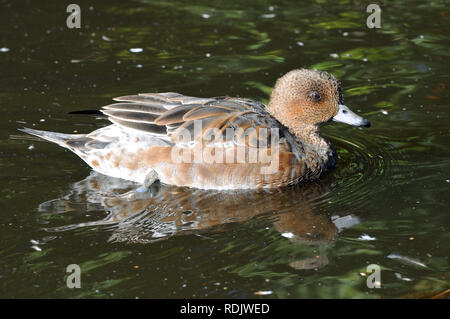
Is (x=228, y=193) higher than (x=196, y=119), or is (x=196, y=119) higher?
(x=196, y=119)

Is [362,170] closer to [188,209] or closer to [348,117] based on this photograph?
[348,117]

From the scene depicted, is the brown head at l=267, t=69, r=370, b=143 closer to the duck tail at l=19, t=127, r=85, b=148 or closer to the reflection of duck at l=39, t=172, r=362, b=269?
the reflection of duck at l=39, t=172, r=362, b=269

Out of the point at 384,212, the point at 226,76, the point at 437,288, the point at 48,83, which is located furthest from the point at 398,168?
the point at 48,83

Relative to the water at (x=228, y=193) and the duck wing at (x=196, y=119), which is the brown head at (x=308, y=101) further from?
the water at (x=228, y=193)

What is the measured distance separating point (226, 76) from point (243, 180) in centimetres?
255

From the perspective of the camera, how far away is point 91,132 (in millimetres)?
7992

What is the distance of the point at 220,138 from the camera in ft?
23.3

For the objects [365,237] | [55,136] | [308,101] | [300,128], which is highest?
[308,101]

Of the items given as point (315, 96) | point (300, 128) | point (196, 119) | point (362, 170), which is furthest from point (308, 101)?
point (196, 119)

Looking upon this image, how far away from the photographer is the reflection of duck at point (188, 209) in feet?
20.8

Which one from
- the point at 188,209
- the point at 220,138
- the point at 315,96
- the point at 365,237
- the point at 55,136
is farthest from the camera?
the point at 55,136

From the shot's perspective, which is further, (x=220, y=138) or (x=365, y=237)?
(x=220, y=138)

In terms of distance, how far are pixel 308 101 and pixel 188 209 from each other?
1731 millimetres
